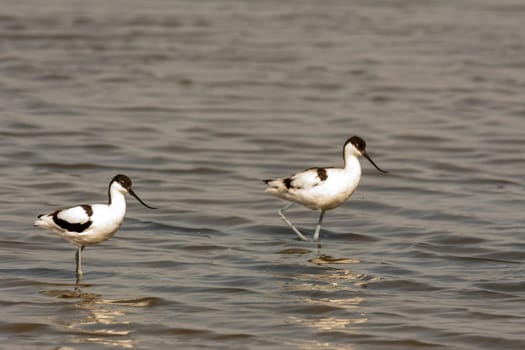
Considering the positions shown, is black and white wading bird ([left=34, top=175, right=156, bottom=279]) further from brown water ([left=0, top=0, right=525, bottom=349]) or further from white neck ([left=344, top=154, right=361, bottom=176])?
white neck ([left=344, top=154, right=361, bottom=176])

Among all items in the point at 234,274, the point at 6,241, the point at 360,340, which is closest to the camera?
the point at 360,340

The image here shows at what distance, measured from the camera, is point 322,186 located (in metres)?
14.3

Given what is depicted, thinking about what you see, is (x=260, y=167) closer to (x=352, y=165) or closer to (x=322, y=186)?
(x=352, y=165)

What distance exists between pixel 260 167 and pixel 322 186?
416 centimetres

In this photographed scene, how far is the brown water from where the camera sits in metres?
10.9

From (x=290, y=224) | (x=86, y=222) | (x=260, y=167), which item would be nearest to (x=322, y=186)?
(x=290, y=224)

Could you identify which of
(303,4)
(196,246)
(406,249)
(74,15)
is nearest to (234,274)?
(196,246)

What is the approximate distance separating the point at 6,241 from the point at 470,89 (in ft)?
44.0

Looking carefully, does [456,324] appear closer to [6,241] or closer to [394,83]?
[6,241]

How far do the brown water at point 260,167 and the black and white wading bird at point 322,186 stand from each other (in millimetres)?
456

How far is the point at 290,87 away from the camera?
2464cm

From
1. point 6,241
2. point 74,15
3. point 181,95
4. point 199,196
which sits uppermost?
point 74,15

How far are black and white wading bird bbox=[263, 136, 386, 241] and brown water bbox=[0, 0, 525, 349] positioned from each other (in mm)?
456

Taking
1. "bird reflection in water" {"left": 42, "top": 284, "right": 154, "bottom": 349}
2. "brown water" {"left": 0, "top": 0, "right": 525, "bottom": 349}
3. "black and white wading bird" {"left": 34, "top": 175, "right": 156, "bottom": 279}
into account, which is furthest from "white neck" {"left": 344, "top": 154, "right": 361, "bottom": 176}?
"bird reflection in water" {"left": 42, "top": 284, "right": 154, "bottom": 349}
